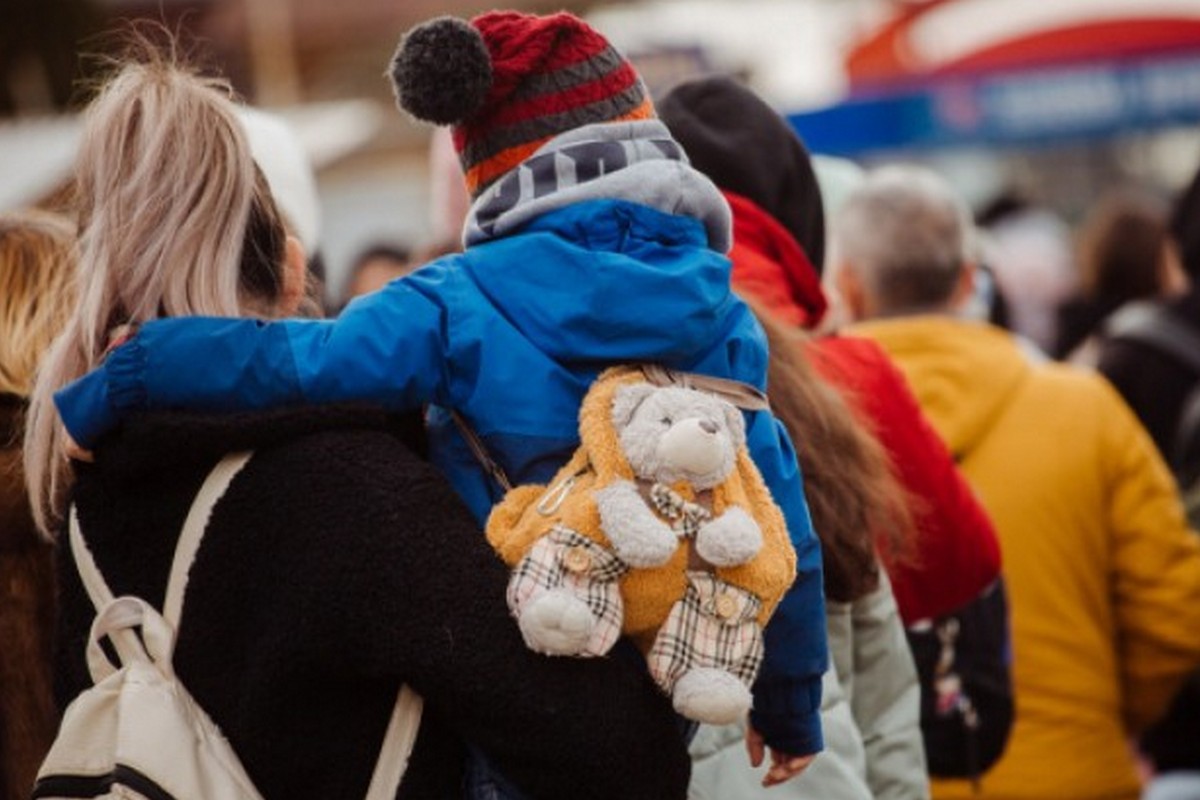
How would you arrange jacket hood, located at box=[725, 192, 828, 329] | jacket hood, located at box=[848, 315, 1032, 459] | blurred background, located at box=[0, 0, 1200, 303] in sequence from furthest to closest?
blurred background, located at box=[0, 0, 1200, 303] → jacket hood, located at box=[848, 315, 1032, 459] → jacket hood, located at box=[725, 192, 828, 329]

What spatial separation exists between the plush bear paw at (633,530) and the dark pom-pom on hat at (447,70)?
1.74 feet

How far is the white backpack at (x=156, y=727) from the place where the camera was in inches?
90.4

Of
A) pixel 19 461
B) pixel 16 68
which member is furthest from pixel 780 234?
pixel 16 68

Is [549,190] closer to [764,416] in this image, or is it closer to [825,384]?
[764,416]

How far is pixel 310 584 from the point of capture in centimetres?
228

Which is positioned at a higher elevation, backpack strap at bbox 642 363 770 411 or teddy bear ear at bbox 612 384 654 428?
teddy bear ear at bbox 612 384 654 428

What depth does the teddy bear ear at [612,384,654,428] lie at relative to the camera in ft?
7.73

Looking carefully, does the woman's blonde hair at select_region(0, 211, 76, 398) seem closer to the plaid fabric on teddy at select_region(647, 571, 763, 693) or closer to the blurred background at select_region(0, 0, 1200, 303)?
the plaid fabric on teddy at select_region(647, 571, 763, 693)

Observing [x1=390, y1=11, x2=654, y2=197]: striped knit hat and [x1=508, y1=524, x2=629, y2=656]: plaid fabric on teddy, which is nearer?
[x1=508, y1=524, x2=629, y2=656]: plaid fabric on teddy

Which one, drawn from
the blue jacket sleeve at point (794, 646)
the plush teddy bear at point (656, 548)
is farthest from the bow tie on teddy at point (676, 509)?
the blue jacket sleeve at point (794, 646)

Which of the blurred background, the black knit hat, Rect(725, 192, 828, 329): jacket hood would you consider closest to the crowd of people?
Rect(725, 192, 828, 329): jacket hood

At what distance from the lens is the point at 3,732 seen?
117 inches

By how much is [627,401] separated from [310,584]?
1.40 ft

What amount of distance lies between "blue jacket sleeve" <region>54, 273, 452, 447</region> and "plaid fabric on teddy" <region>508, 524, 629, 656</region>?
0.27 m
